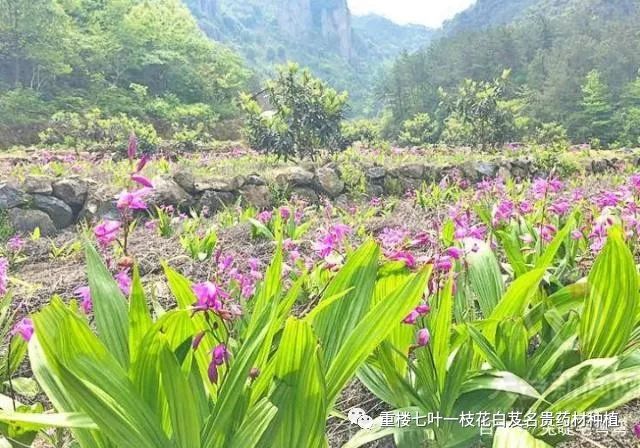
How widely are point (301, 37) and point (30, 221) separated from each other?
100908mm

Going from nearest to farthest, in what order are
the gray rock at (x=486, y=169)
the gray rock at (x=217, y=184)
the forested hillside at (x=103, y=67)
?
the gray rock at (x=217, y=184) → the gray rock at (x=486, y=169) → the forested hillside at (x=103, y=67)

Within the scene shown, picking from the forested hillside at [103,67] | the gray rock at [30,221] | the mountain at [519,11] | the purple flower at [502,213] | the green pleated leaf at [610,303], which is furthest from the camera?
the mountain at [519,11]

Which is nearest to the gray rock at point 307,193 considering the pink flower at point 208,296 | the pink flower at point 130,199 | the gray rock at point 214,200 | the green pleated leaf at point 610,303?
the gray rock at point 214,200

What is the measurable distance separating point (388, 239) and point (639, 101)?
34279 millimetres

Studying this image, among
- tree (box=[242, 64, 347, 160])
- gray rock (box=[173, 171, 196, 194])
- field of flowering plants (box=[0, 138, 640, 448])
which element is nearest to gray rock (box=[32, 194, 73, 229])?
gray rock (box=[173, 171, 196, 194])

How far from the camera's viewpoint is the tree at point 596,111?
89.9ft

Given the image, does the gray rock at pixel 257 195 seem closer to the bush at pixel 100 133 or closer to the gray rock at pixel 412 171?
the gray rock at pixel 412 171

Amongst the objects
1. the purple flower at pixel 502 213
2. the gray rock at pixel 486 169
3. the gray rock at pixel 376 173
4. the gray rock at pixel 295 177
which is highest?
the purple flower at pixel 502 213

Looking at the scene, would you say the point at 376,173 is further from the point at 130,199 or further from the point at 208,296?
the point at 208,296

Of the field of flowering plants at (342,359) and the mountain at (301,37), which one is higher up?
the mountain at (301,37)

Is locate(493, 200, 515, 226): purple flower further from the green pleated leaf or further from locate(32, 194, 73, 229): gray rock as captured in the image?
locate(32, 194, 73, 229): gray rock

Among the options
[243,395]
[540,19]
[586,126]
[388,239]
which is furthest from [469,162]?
[540,19]

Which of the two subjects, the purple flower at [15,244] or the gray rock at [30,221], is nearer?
the purple flower at [15,244]

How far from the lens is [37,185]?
620 centimetres
